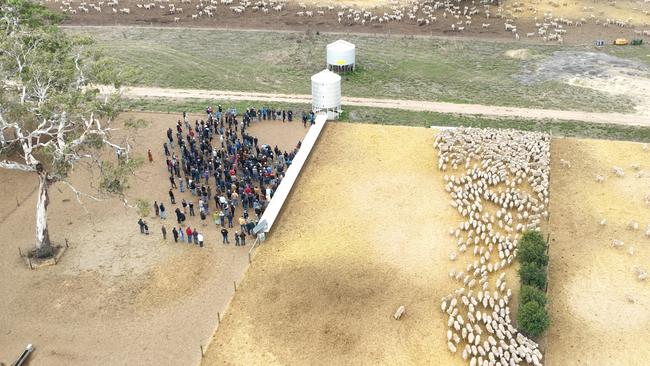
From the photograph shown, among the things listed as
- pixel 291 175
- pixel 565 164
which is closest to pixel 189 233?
pixel 291 175

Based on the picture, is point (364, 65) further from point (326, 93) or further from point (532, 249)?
point (532, 249)

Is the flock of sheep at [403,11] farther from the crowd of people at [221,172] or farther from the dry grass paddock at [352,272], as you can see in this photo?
the dry grass paddock at [352,272]

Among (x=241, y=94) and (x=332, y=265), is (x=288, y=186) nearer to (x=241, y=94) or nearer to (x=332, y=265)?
(x=332, y=265)

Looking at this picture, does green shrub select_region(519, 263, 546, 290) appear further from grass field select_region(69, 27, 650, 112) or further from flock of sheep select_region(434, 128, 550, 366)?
grass field select_region(69, 27, 650, 112)

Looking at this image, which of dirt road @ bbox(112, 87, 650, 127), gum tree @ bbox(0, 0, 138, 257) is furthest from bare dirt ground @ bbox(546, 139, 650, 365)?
gum tree @ bbox(0, 0, 138, 257)

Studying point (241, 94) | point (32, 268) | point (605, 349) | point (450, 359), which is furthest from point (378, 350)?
point (241, 94)

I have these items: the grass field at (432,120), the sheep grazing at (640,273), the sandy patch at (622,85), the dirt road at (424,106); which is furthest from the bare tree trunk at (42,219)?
the sandy patch at (622,85)
